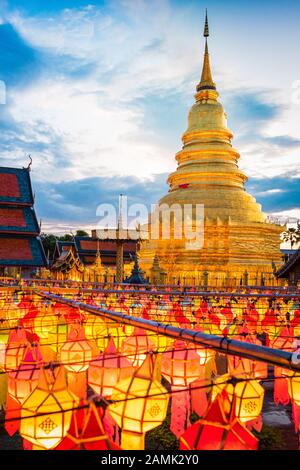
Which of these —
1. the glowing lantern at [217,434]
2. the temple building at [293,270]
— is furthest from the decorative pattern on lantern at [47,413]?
the temple building at [293,270]

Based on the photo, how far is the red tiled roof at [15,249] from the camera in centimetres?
3047

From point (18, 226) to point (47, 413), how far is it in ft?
96.6

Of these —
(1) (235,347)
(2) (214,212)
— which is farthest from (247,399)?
(2) (214,212)

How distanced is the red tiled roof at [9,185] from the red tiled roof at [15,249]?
3881 millimetres

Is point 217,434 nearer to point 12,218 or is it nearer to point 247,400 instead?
point 247,400

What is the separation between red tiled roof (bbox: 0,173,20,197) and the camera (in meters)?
33.3

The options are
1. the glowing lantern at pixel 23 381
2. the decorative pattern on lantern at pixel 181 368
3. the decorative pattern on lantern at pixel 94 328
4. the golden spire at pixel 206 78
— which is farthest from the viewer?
the golden spire at pixel 206 78

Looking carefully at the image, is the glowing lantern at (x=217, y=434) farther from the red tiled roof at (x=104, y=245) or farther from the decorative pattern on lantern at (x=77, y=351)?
the red tiled roof at (x=104, y=245)

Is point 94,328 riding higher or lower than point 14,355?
higher

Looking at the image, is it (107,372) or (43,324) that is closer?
(107,372)

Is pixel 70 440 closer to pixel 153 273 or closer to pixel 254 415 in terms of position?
pixel 254 415

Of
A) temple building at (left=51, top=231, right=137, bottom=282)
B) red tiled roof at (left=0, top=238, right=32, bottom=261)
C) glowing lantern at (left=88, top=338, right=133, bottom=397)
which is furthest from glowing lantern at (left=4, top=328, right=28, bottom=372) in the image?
temple building at (left=51, top=231, right=137, bottom=282)

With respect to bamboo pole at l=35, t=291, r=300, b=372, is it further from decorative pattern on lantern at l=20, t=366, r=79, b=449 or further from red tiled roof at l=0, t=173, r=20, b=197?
red tiled roof at l=0, t=173, r=20, b=197

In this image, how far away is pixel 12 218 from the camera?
32.3 metres
